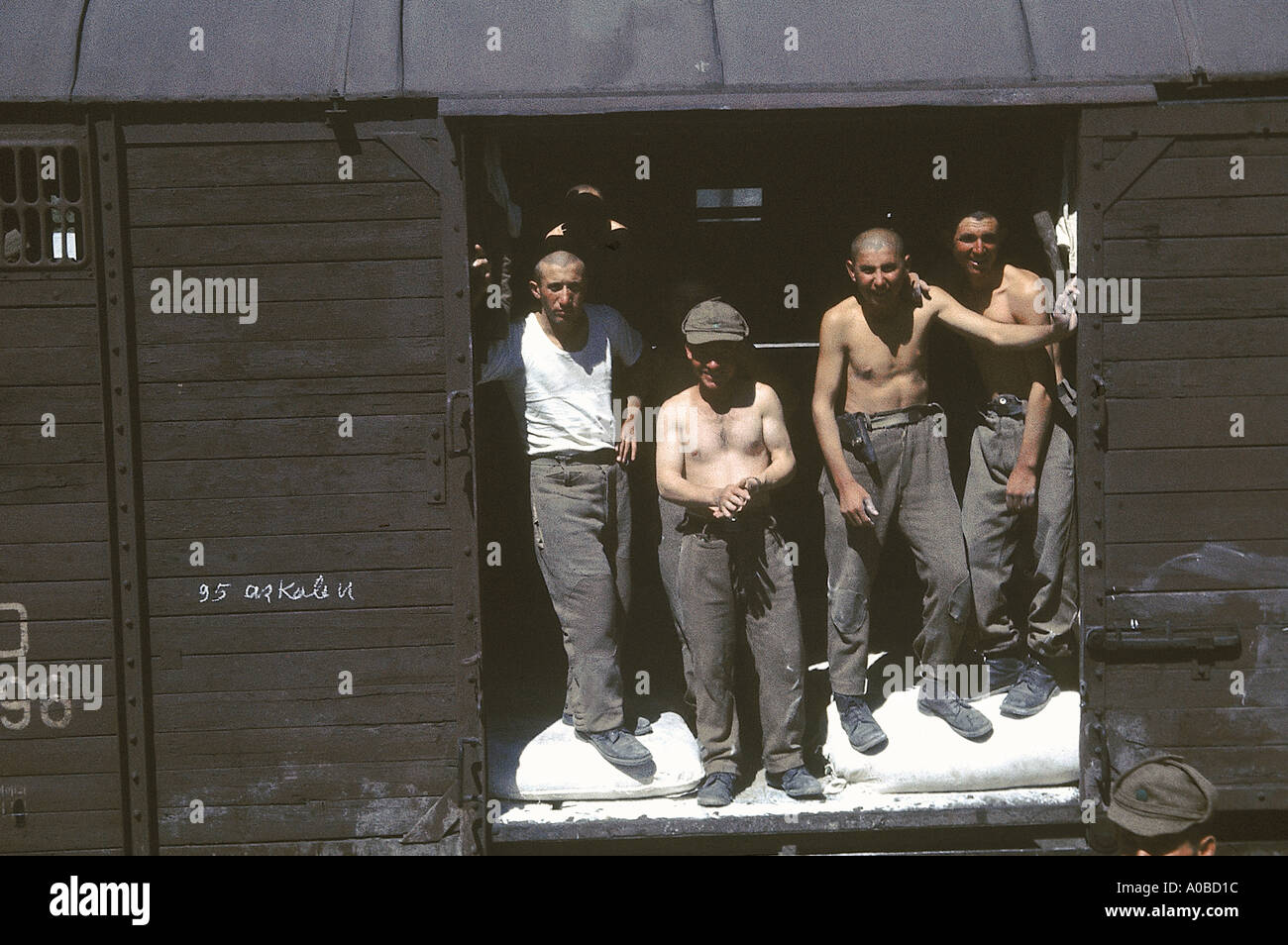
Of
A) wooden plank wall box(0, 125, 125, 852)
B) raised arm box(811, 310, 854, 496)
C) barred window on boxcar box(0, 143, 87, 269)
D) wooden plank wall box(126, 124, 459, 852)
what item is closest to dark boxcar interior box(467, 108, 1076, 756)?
raised arm box(811, 310, 854, 496)

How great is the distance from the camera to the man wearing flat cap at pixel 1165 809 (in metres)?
3.04

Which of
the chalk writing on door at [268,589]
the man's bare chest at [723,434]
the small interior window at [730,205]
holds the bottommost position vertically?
the chalk writing on door at [268,589]

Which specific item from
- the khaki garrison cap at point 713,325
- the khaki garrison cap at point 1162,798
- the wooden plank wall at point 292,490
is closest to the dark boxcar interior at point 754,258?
the khaki garrison cap at point 713,325

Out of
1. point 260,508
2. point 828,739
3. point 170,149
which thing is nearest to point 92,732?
point 260,508

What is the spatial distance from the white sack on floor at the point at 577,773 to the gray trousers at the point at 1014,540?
5.12ft

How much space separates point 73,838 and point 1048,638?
4328 mm

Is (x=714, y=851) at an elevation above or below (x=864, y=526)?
below

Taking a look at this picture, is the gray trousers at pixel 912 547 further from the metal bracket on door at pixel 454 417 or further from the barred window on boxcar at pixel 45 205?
the barred window on boxcar at pixel 45 205

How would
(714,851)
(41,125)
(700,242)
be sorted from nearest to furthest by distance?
(41,125) → (714,851) → (700,242)

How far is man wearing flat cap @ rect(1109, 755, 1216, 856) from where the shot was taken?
304 centimetres

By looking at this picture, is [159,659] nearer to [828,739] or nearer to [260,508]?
[260,508]

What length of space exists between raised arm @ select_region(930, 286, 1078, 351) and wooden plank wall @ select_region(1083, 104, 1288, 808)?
0.69 ft

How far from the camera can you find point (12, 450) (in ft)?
15.3

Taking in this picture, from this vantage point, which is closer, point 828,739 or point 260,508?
point 260,508
